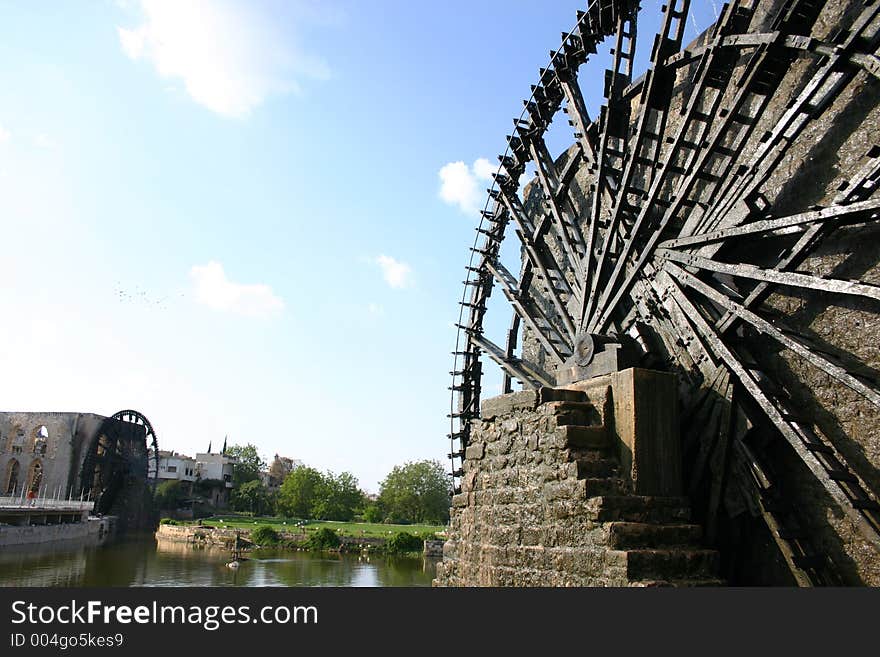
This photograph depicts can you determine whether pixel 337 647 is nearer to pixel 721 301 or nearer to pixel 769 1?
pixel 721 301

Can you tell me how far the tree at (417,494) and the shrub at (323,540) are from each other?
66.0ft

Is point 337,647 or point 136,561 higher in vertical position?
point 337,647

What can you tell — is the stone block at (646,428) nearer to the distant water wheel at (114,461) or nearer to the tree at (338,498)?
the distant water wheel at (114,461)

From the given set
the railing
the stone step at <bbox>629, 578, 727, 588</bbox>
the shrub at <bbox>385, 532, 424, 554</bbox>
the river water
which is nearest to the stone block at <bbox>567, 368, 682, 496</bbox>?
the stone step at <bbox>629, 578, 727, 588</bbox>

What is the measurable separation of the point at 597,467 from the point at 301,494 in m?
57.0

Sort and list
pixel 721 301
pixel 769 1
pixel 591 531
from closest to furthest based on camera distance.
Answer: pixel 591 531 → pixel 721 301 → pixel 769 1

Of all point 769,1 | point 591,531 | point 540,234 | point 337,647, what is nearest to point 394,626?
point 337,647

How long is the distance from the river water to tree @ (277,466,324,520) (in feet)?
77.8

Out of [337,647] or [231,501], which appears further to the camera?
[231,501]

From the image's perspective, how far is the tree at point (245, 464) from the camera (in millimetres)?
70625

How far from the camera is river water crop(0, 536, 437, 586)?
21812 mm

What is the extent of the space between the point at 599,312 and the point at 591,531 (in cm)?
346

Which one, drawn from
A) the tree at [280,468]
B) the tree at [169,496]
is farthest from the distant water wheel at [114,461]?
the tree at [280,468]

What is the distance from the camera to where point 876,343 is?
5.41 metres
